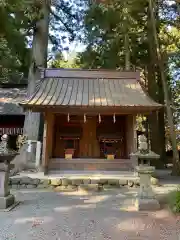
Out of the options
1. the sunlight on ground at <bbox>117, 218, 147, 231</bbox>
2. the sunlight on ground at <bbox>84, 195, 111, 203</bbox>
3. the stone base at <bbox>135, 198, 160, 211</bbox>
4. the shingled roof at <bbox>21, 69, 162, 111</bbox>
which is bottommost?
the sunlight on ground at <bbox>84, 195, 111, 203</bbox>

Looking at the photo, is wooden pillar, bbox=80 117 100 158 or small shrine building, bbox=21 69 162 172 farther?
wooden pillar, bbox=80 117 100 158

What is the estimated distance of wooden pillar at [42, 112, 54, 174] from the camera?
9820mm

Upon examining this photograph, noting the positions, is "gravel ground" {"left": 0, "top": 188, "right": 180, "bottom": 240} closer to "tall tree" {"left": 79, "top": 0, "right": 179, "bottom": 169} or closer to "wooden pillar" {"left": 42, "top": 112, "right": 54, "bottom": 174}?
"wooden pillar" {"left": 42, "top": 112, "right": 54, "bottom": 174}

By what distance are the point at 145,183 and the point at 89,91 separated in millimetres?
5935

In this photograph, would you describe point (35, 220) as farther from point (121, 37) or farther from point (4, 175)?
point (121, 37)

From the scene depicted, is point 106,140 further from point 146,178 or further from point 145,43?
point 145,43

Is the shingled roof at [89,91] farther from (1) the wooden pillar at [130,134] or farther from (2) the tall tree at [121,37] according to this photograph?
(2) the tall tree at [121,37]

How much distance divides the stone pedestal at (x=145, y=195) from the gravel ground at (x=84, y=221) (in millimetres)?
273

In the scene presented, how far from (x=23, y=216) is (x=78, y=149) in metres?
6.48

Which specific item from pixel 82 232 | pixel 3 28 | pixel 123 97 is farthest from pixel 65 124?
pixel 82 232

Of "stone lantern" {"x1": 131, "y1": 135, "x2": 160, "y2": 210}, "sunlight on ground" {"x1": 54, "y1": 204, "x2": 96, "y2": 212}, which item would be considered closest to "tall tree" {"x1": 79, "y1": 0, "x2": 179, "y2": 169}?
"stone lantern" {"x1": 131, "y1": 135, "x2": 160, "y2": 210}

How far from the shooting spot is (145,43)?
1588 centimetres

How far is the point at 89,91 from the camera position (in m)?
11.1

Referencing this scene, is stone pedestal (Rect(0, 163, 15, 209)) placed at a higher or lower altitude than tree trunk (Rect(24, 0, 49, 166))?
lower
